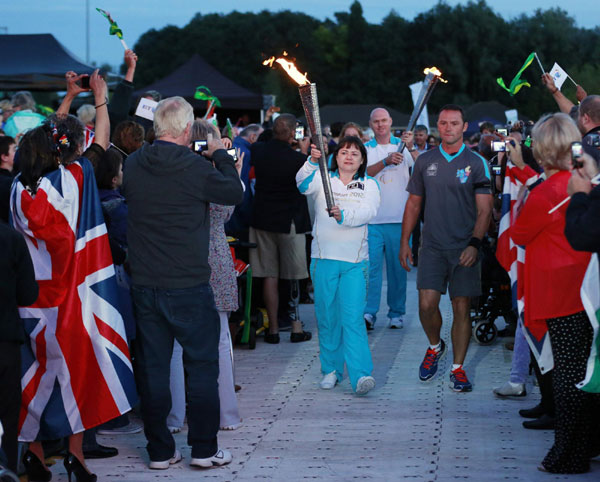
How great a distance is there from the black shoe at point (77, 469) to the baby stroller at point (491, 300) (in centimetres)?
466

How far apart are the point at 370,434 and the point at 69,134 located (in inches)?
103

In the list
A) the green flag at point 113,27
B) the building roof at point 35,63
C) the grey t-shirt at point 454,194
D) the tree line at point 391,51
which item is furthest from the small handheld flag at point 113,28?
the tree line at point 391,51

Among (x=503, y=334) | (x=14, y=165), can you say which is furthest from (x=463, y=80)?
(x=14, y=165)

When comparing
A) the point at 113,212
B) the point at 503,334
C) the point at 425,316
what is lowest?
the point at 503,334

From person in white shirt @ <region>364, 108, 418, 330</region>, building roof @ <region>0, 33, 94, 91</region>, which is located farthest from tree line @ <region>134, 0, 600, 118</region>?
→ person in white shirt @ <region>364, 108, 418, 330</region>

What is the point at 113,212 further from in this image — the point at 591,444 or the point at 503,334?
the point at 503,334

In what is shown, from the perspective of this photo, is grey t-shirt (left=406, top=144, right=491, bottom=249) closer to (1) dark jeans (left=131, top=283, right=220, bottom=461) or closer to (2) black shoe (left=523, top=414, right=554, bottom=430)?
(2) black shoe (left=523, top=414, right=554, bottom=430)

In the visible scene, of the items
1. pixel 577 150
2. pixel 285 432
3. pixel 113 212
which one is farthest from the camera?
pixel 285 432

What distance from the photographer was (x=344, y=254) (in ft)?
→ 22.8

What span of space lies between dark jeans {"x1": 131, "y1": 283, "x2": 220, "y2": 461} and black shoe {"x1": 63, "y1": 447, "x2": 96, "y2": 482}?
432 millimetres

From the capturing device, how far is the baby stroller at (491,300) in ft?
28.4

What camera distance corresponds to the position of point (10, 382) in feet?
14.3

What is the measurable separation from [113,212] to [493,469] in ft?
8.66

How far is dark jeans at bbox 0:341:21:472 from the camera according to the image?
4312mm
